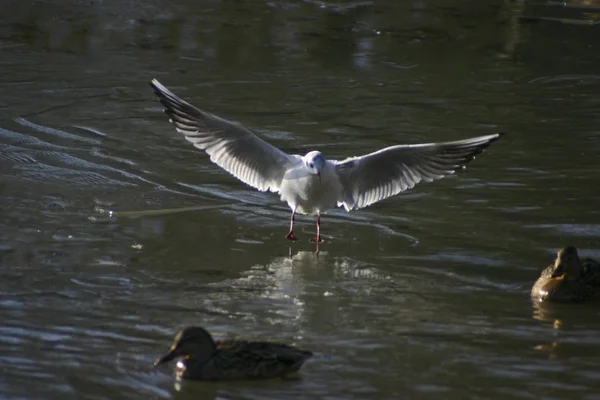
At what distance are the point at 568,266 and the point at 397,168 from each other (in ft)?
8.86

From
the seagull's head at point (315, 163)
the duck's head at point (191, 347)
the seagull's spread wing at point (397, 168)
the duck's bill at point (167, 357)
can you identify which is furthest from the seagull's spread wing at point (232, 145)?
the duck's bill at point (167, 357)

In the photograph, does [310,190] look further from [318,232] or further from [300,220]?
[300,220]

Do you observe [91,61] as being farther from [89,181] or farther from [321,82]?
[89,181]

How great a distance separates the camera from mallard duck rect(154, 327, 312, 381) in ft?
20.0

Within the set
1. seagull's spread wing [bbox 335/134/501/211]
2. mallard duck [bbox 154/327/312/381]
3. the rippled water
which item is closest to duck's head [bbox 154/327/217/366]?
mallard duck [bbox 154/327/312/381]

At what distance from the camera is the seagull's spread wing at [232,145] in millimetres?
10039

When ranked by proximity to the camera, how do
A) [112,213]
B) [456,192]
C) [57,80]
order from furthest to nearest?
[57,80], [456,192], [112,213]

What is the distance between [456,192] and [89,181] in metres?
3.62

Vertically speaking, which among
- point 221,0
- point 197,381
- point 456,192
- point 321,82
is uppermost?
point 221,0

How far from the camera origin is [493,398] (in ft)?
19.5

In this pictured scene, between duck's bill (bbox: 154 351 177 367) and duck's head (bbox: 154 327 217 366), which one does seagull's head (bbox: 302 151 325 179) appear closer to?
duck's head (bbox: 154 327 217 366)

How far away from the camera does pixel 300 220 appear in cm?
1041

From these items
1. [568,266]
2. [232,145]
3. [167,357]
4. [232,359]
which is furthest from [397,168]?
[167,357]

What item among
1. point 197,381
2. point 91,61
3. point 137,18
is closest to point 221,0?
point 137,18
